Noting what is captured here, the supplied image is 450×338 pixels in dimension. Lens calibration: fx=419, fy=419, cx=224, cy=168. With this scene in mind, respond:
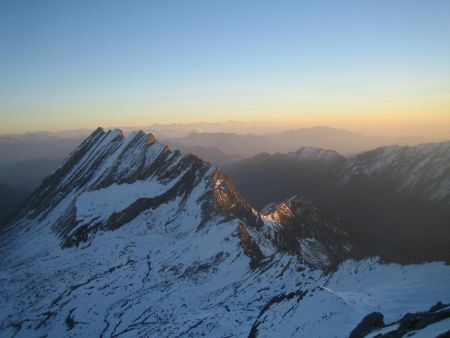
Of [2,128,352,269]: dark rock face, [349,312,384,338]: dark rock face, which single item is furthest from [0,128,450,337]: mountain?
[349,312,384,338]: dark rock face

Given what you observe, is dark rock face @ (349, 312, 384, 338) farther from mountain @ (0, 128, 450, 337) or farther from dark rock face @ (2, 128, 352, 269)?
dark rock face @ (2, 128, 352, 269)

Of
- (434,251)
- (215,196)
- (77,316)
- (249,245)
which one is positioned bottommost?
(434,251)

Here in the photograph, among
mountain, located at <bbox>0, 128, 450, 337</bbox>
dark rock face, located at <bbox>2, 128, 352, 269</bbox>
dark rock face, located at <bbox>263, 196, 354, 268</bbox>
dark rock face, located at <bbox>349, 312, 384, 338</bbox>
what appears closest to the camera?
dark rock face, located at <bbox>349, 312, 384, 338</bbox>

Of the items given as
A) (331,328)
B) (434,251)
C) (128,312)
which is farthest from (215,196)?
(434,251)

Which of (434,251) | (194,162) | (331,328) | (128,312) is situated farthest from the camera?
(434,251)

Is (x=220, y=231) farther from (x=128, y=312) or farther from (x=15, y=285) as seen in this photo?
(x=15, y=285)

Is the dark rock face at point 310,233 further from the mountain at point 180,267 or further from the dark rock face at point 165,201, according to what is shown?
the mountain at point 180,267

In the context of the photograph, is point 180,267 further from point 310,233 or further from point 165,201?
point 310,233

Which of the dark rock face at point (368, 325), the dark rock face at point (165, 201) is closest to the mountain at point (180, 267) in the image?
the dark rock face at point (165, 201)

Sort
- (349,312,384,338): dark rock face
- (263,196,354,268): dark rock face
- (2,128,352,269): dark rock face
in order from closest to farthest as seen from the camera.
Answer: (349,312,384,338): dark rock face < (2,128,352,269): dark rock face < (263,196,354,268): dark rock face
